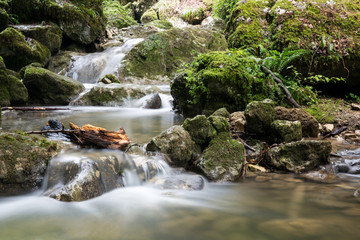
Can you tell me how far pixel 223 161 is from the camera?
3.08m

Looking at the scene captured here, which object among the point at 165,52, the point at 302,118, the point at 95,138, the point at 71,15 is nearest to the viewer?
the point at 95,138

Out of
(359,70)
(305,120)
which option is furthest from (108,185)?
(359,70)

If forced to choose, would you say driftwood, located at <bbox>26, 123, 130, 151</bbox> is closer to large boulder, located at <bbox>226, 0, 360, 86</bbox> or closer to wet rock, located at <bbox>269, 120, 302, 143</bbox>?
wet rock, located at <bbox>269, 120, 302, 143</bbox>

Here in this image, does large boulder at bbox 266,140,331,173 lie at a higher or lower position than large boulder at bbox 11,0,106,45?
lower

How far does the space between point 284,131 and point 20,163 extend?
3297 millimetres

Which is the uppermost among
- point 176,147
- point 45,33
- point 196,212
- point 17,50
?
point 45,33

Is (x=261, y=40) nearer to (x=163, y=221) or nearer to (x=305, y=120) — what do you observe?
(x=305, y=120)

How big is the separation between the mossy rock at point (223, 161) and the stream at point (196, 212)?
120 mm

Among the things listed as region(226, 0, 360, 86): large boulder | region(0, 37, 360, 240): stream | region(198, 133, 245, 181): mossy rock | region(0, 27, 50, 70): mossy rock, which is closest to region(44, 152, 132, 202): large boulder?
region(0, 37, 360, 240): stream

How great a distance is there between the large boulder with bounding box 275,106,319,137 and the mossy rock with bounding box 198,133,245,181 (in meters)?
1.44

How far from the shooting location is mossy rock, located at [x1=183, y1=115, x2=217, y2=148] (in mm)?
3449

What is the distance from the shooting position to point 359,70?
617 centimetres

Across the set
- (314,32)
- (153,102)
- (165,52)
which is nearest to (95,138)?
(153,102)

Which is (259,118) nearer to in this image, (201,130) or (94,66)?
(201,130)
